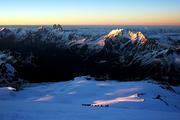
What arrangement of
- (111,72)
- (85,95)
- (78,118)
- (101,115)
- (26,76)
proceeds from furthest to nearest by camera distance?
(111,72)
(26,76)
(85,95)
(101,115)
(78,118)

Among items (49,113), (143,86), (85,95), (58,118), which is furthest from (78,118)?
(143,86)

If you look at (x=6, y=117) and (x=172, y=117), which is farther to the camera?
(x=172, y=117)

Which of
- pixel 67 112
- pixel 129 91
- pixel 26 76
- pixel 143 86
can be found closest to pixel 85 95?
pixel 129 91

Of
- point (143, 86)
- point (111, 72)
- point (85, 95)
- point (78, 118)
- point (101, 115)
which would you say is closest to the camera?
point (78, 118)

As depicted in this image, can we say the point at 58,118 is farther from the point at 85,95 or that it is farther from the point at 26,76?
the point at 26,76

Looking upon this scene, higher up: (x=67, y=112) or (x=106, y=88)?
(x=67, y=112)

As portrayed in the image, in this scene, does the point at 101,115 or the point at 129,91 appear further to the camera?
the point at 129,91

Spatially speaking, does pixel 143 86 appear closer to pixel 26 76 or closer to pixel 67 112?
pixel 67 112

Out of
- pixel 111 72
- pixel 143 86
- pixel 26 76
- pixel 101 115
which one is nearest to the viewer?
pixel 101 115

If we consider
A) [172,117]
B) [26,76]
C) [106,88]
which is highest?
[172,117]
